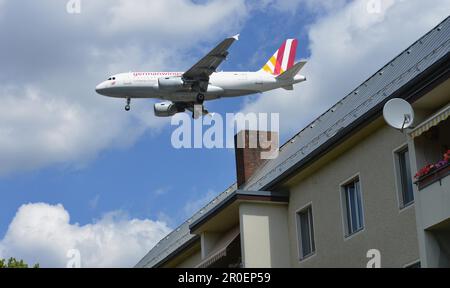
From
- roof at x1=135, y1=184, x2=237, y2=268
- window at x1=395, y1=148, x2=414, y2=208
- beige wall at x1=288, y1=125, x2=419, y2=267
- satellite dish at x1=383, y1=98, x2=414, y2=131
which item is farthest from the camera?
roof at x1=135, y1=184, x2=237, y2=268

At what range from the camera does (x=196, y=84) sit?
173ft

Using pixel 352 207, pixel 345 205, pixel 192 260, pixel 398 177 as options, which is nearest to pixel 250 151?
pixel 192 260

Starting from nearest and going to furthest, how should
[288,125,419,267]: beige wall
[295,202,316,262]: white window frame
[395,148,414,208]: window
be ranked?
1. [288,125,419,267]: beige wall
2. [395,148,414,208]: window
3. [295,202,316,262]: white window frame

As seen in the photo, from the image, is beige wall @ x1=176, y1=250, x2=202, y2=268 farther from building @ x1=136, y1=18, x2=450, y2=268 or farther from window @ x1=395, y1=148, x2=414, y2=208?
window @ x1=395, y1=148, x2=414, y2=208

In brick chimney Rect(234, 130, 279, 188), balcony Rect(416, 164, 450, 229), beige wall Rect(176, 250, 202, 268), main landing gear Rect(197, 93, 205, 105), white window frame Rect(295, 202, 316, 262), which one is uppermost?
main landing gear Rect(197, 93, 205, 105)

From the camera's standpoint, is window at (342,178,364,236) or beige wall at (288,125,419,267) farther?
window at (342,178,364,236)

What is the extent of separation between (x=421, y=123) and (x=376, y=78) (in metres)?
6.68

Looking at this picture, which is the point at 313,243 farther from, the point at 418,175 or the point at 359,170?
the point at 418,175

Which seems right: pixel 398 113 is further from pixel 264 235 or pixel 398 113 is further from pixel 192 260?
pixel 192 260

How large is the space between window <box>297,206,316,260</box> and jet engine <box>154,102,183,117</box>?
1054 inches

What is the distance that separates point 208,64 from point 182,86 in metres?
1.84

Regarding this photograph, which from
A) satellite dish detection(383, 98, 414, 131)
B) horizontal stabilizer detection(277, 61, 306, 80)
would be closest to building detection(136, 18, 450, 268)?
satellite dish detection(383, 98, 414, 131)

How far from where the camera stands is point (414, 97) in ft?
76.6

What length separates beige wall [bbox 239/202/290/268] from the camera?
96.2ft
